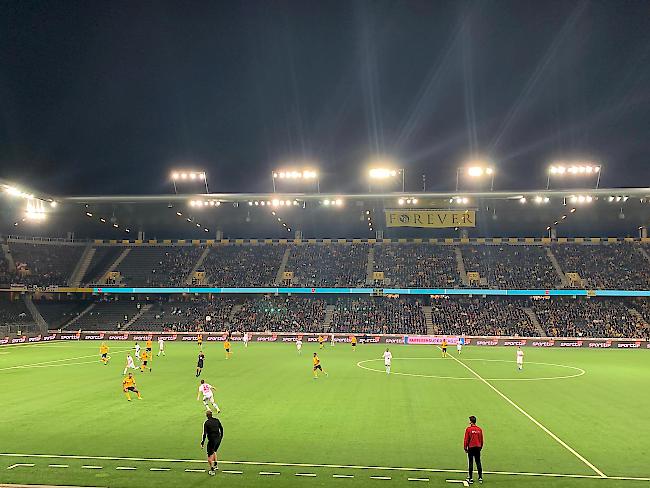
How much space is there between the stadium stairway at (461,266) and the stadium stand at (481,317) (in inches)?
119

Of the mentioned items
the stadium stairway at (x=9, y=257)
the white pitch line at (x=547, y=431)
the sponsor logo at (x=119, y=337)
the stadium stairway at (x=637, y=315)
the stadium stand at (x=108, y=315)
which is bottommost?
the white pitch line at (x=547, y=431)

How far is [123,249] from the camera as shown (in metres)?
80.6

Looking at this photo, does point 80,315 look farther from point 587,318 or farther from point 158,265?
point 587,318

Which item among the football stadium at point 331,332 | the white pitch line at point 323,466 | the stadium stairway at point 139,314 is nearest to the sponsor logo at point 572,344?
the football stadium at point 331,332

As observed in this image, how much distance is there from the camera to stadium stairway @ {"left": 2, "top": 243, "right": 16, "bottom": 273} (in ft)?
221

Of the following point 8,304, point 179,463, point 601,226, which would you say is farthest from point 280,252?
point 179,463

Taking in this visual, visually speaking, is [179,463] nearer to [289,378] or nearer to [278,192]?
[289,378]

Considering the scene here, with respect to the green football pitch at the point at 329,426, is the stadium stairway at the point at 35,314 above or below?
above

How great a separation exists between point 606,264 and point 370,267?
31.3m

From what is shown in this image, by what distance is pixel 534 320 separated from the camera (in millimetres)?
63031

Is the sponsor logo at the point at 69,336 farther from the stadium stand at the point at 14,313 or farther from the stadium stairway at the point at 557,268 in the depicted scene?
the stadium stairway at the point at 557,268

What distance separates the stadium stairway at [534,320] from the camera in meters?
60.4

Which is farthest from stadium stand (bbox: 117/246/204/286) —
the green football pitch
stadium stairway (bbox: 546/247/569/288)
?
stadium stairway (bbox: 546/247/569/288)

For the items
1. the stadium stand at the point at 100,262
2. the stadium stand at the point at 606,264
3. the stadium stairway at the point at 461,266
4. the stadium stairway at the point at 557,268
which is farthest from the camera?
the stadium stand at the point at 100,262
